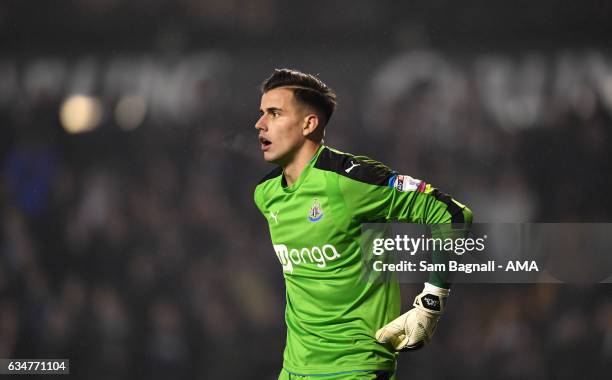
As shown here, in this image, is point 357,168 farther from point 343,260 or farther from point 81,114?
point 81,114

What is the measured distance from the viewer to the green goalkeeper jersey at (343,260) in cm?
289

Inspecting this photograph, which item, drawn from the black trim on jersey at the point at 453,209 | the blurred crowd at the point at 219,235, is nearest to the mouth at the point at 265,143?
the black trim on jersey at the point at 453,209

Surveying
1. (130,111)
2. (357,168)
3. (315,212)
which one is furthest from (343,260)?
(130,111)

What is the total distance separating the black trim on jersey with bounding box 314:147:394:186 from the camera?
2.97m

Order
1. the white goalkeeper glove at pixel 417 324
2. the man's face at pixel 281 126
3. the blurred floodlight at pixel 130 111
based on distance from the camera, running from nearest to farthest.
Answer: the white goalkeeper glove at pixel 417 324 → the man's face at pixel 281 126 → the blurred floodlight at pixel 130 111

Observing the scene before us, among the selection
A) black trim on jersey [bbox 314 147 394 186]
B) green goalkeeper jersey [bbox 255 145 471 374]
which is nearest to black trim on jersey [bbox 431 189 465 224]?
green goalkeeper jersey [bbox 255 145 471 374]

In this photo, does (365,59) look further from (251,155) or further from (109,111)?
(109,111)

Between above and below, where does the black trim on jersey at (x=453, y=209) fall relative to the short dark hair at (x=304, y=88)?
below

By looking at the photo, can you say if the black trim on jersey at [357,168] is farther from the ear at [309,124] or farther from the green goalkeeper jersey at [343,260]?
the ear at [309,124]

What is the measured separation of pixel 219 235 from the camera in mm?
5270

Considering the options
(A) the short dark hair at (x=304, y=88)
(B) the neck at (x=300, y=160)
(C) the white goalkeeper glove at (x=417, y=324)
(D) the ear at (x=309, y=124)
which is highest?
(A) the short dark hair at (x=304, y=88)

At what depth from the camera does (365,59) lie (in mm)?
5176

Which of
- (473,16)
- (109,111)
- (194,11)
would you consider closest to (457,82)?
(473,16)

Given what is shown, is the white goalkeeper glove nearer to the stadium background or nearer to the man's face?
the man's face
